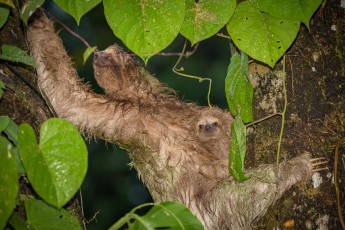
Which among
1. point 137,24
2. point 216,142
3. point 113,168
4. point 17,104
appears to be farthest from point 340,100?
point 113,168

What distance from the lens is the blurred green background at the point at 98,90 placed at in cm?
996

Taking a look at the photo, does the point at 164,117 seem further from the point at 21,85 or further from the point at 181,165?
the point at 21,85

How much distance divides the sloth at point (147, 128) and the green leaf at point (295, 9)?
1895 mm

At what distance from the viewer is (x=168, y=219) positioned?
2.12 meters

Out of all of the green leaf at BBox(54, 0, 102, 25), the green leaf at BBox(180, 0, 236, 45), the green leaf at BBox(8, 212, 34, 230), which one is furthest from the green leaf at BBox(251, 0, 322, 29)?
the green leaf at BBox(8, 212, 34, 230)

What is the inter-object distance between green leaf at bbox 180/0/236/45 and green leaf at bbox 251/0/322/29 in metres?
0.26

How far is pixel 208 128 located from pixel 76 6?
226 centimetres

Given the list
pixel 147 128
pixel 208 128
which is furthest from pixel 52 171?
pixel 208 128

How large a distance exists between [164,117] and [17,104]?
1.83 metres

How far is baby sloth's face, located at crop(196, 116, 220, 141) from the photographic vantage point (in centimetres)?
438

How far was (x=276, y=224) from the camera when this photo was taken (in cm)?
293

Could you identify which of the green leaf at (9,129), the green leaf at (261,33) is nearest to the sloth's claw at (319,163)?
the green leaf at (261,33)

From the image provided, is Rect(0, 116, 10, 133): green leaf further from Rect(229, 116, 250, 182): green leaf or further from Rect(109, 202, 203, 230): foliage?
Rect(229, 116, 250, 182): green leaf

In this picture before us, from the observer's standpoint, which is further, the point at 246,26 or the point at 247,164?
the point at 247,164
